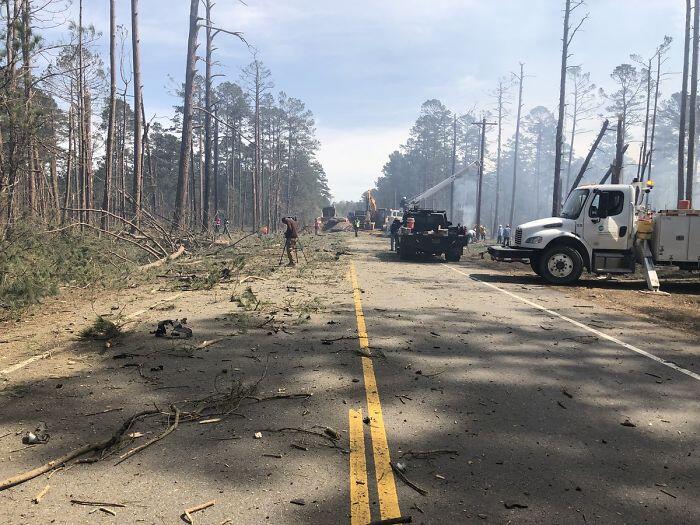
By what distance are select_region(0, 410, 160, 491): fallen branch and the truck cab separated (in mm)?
12953

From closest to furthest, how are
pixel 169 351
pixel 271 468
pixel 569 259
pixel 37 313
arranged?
pixel 271 468
pixel 169 351
pixel 37 313
pixel 569 259

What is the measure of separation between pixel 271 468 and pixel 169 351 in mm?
3488

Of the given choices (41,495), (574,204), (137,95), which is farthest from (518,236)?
(137,95)

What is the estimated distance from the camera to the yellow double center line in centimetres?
286

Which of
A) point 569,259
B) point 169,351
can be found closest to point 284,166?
point 569,259

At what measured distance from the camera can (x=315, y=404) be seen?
15.0 feet

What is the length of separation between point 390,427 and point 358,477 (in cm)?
87

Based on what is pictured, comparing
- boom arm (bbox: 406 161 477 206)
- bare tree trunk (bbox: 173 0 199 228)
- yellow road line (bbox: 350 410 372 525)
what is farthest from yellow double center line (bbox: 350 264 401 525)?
boom arm (bbox: 406 161 477 206)

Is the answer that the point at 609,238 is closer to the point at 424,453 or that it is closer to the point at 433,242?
the point at 433,242

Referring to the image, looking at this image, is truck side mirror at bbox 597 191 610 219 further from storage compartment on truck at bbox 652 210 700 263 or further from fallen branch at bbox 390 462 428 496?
fallen branch at bbox 390 462 428 496

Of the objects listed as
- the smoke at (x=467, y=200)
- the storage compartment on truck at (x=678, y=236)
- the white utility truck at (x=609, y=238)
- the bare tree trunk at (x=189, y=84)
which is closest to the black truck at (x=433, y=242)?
the white utility truck at (x=609, y=238)

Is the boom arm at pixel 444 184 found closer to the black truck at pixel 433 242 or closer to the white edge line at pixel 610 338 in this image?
the black truck at pixel 433 242

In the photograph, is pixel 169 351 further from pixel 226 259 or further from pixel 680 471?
pixel 226 259

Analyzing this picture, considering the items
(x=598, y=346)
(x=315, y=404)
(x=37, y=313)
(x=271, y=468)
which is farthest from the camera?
(x=37, y=313)
